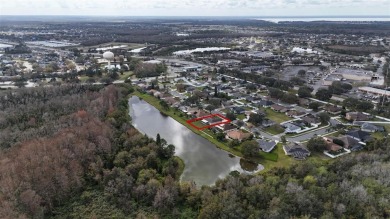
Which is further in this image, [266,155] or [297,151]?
[266,155]

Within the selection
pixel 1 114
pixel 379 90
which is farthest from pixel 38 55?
pixel 379 90

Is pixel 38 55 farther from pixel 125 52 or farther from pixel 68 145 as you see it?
pixel 68 145

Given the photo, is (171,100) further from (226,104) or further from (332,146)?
(332,146)

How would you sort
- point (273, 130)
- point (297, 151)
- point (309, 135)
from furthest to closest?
point (273, 130) → point (309, 135) → point (297, 151)

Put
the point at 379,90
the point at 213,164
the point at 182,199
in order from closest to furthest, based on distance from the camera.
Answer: the point at 182,199, the point at 213,164, the point at 379,90

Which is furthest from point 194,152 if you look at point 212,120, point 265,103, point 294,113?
point 265,103

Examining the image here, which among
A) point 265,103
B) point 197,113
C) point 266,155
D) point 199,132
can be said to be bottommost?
point 199,132

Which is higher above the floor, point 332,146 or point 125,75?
point 125,75
